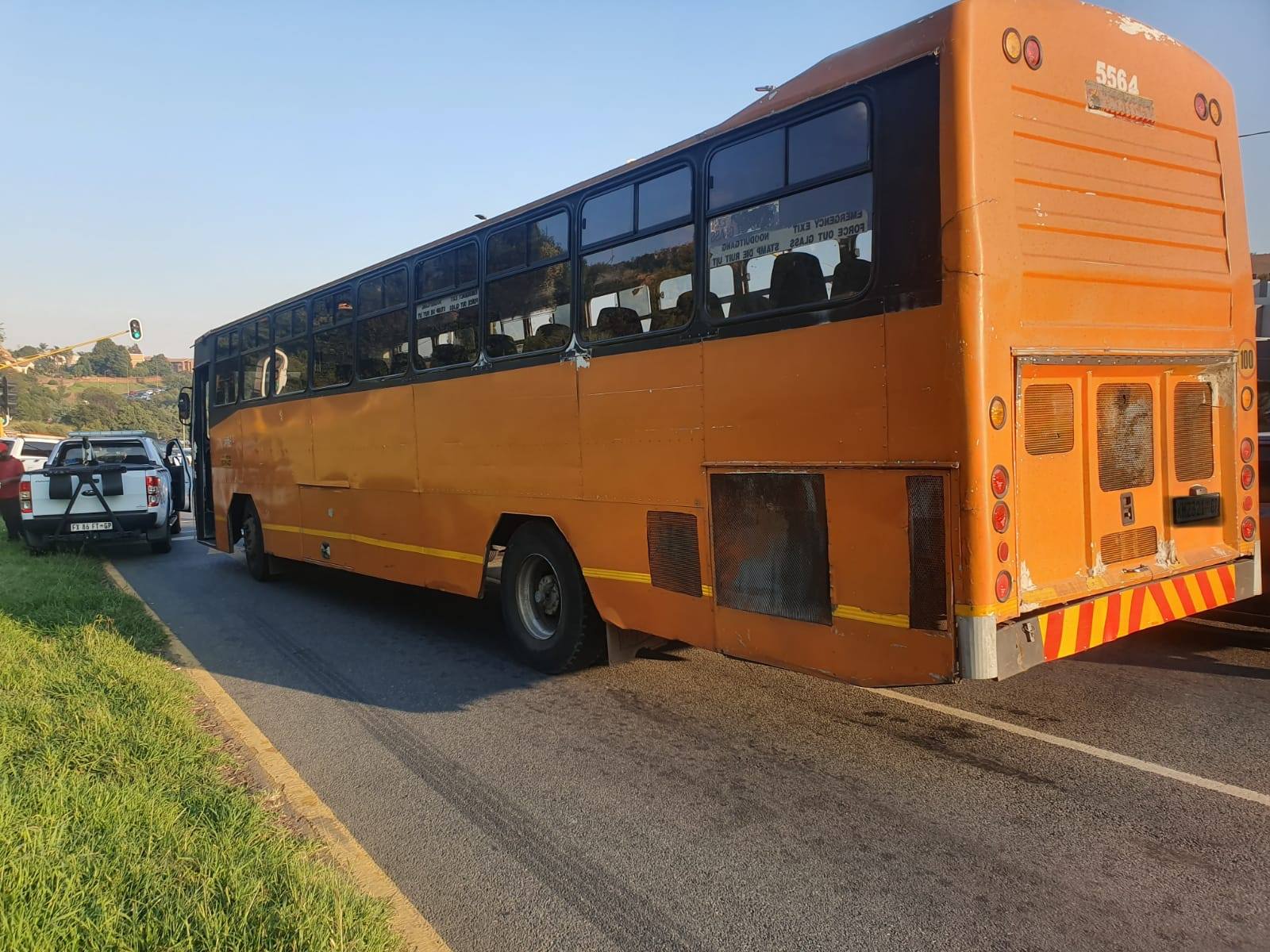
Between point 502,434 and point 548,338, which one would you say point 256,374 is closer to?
point 502,434

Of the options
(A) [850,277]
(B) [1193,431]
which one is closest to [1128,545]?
(B) [1193,431]

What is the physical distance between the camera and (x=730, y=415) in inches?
185

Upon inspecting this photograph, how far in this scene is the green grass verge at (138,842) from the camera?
2.76 meters

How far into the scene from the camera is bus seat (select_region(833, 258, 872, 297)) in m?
4.05

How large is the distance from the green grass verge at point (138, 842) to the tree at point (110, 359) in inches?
5050

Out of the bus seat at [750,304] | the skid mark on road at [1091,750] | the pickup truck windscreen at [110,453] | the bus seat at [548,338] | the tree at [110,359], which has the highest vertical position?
the tree at [110,359]

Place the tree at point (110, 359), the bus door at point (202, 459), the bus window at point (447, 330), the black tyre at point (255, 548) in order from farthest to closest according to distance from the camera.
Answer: the tree at point (110, 359) → the bus door at point (202, 459) → the black tyre at point (255, 548) → the bus window at point (447, 330)

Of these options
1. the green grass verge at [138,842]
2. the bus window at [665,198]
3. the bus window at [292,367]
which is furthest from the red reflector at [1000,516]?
the bus window at [292,367]

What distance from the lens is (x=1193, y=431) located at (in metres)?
4.95

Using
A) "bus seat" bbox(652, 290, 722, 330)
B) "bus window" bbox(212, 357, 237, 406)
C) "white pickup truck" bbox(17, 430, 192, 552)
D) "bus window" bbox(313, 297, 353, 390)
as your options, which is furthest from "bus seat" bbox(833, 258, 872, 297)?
"white pickup truck" bbox(17, 430, 192, 552)

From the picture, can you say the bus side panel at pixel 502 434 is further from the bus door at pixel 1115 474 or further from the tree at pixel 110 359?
the tree at pixel 110 359

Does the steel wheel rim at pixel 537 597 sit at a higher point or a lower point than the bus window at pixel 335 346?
lower

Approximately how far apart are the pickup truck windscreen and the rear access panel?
1336 centimetres

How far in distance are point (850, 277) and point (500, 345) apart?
325cm
